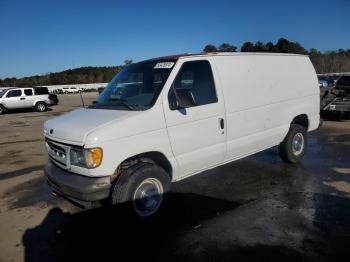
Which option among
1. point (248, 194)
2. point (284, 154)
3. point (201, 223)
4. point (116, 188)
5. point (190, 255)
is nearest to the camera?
point (190, 255)

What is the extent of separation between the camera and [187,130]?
453 cm

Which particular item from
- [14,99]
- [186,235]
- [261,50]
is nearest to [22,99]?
[14,99]

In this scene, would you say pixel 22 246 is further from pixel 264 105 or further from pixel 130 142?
pixel 264 105

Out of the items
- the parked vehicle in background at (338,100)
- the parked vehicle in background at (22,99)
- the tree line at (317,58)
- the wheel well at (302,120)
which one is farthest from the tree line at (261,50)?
the wheel well at (302,120)

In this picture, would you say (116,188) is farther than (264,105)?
No

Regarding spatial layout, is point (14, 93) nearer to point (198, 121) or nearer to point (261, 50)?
point (198, 121)

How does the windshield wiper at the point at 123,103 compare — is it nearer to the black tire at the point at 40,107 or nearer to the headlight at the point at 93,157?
the headlight at the point at 93,157

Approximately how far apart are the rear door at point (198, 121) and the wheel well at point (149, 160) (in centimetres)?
17

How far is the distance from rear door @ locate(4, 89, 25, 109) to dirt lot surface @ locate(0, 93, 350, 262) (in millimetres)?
19019

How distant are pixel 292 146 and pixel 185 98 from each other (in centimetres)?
336

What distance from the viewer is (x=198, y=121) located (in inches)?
183

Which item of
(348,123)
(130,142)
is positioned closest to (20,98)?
(348,123)

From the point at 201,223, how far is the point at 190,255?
779mm

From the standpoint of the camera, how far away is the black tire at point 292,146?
6.51 meters
